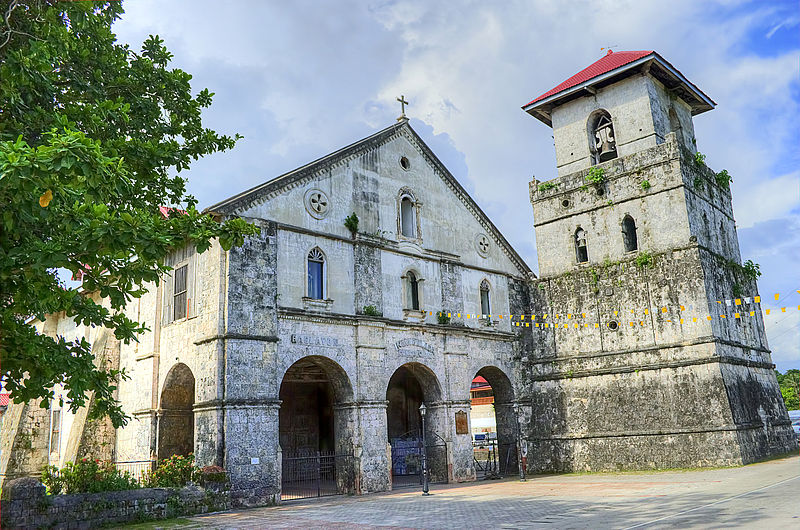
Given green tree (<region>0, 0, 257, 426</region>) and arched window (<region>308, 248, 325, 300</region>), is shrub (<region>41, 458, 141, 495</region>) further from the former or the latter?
arched window (<region>308, 248, 325, 300</region>)

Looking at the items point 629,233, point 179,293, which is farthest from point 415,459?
point 629,233

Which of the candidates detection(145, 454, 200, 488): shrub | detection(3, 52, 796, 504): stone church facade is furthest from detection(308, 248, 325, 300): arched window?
detection(145, 454, 200, 488): shrub

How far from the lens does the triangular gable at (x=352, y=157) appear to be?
763 inches

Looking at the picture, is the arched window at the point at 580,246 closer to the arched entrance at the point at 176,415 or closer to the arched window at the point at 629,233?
the arched window at the point at 629,233

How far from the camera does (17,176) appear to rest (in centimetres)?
684

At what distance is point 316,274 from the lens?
21.0 meters

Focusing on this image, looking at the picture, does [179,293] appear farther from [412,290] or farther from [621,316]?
[621,316]

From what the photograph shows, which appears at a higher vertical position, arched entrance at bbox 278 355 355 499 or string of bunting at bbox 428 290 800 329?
string of bunting at bbox 428 290 800 329

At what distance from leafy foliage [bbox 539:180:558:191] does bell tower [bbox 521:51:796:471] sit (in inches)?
2.0

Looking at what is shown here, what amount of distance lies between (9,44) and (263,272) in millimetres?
10171

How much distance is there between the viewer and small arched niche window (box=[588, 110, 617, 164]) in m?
27.2

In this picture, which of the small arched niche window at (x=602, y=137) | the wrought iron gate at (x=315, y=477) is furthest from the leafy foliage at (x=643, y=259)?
the wrought iron gate at (x=315, y=477)

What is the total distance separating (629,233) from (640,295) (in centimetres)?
276

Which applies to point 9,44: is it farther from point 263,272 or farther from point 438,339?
point 438,339
